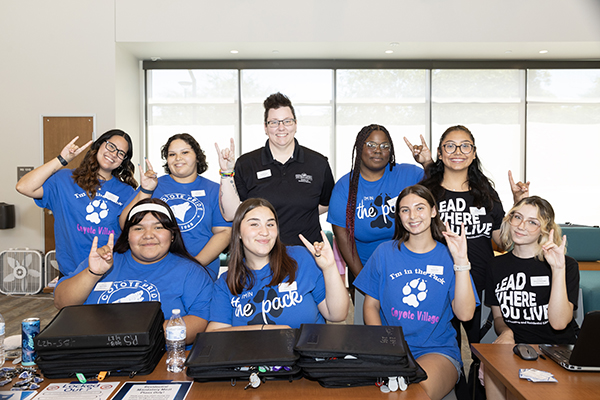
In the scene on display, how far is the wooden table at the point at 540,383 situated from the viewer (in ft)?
4.55

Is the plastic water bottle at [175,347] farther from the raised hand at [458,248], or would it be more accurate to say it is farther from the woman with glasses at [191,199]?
the raised hand at [458,248]

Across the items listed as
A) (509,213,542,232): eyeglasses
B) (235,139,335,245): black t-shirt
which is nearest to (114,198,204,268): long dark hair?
(235,139,335,245): black t-shirt

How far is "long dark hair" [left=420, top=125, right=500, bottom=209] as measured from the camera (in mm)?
2572

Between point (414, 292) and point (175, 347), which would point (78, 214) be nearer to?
point (175, 347)

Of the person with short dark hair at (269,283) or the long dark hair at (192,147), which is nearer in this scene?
the person with short dark hair at (269,283)

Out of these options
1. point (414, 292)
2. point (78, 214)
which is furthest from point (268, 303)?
point (78, 214)

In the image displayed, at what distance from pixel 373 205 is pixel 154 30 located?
14.9 feet

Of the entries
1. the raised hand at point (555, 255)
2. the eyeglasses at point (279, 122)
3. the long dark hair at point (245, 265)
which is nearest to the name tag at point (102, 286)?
the long dark hair at point (245, 265)

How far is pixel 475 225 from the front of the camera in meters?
2.54

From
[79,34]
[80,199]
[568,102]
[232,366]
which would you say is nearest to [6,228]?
[79,34]

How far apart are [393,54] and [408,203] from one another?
4.86m

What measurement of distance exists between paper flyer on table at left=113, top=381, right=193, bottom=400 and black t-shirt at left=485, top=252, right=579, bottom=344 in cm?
162

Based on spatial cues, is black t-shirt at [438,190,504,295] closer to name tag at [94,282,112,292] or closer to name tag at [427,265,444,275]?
name tag at [427,265,444,275]

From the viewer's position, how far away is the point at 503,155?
694 centimetres
